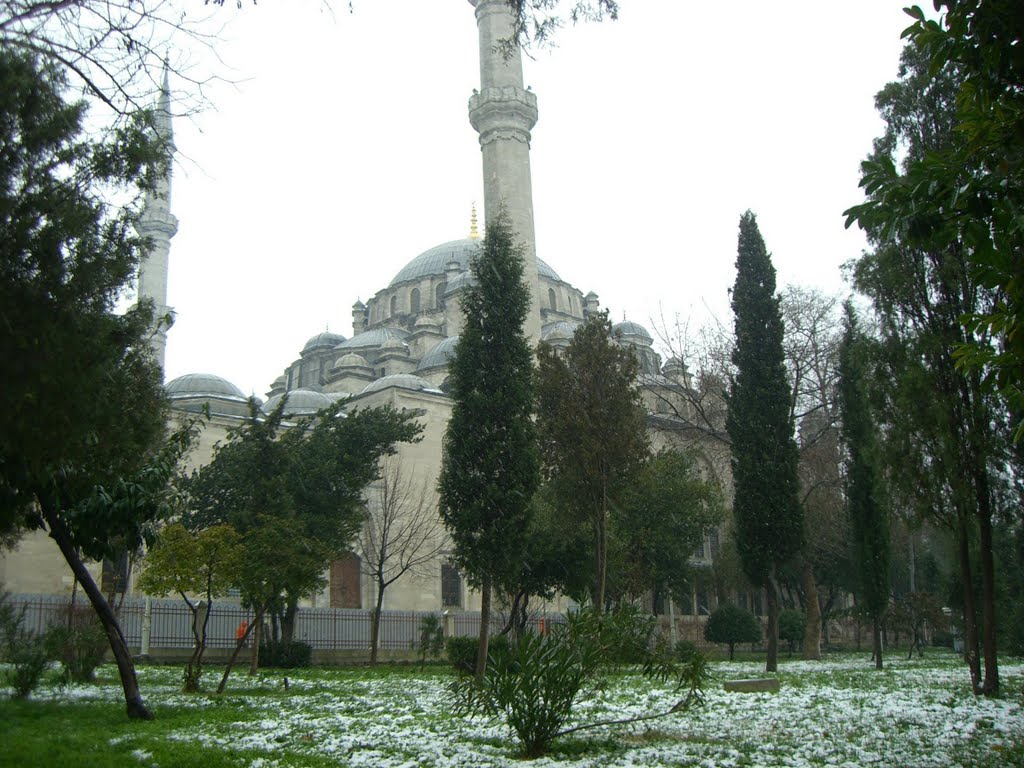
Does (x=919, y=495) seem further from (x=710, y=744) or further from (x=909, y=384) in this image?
(x=710, y=744)

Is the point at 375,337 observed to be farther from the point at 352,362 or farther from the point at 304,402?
the point at 304,402

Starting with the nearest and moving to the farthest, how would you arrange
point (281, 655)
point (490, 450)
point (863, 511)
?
point (490, 450) < point (281, 655) < point (863, 511)

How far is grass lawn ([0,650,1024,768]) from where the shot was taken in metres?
6.67

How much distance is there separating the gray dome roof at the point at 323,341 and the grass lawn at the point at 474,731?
38311 mm

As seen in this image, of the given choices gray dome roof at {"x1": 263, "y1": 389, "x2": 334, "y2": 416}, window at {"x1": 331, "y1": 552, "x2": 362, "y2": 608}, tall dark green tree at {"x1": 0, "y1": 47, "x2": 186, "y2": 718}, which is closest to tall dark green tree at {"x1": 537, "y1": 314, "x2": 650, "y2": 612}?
tall dark green tree at {"x1": 0, "y1": 47, "x2": 186, "y2": 718}

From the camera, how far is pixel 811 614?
22453 millimetres

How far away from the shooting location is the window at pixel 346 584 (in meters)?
32.5

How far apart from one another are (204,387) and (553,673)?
107 ft

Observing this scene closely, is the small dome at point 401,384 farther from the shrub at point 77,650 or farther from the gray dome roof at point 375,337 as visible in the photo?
the shrub at point 77,650

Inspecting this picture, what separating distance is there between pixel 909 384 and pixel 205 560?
9076mm

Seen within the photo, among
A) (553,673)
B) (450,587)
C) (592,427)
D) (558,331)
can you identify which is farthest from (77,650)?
(558,331)

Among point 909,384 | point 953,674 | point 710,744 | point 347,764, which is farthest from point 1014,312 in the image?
point 953,674

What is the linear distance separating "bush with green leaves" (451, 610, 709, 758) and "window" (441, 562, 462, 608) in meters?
27.0

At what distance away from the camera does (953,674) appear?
16.0 metres
